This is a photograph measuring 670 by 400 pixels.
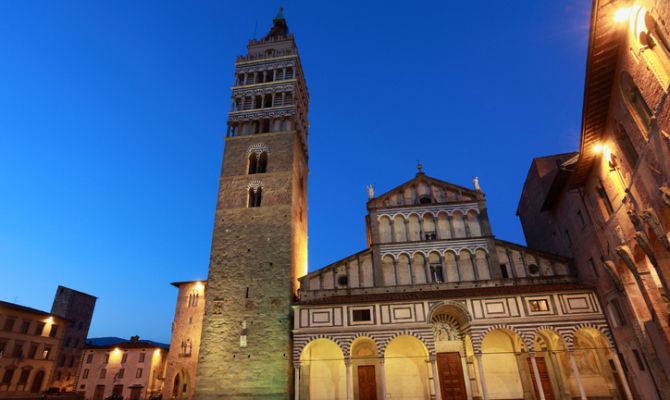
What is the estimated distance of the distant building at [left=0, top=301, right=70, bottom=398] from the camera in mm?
30922

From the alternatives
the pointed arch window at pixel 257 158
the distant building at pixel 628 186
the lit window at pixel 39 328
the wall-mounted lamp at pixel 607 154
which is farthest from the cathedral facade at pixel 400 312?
the lit window at pixel 39 328

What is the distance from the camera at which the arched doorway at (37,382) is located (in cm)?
3309

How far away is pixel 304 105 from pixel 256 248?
1716 cm

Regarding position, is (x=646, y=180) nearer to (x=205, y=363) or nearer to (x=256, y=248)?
(x=256, y=248)

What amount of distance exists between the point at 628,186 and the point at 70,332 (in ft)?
170

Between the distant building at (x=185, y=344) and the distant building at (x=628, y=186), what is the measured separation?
27763 mm

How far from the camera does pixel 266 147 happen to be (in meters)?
28.8

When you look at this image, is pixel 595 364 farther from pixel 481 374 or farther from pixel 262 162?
pixel 262 162

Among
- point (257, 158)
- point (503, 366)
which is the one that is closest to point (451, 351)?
point (503, 366)

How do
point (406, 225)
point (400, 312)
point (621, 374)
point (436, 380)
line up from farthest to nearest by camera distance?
point (406, 225) → point (400, 312) → point (436, 380) → point (621, 374)

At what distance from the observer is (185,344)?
29.2 meters

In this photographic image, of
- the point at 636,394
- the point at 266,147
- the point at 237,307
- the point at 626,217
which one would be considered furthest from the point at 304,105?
the point at 636,394

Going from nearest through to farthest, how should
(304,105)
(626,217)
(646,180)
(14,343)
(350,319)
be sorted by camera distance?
(646,180), (626,217), (350,319), (14,343), (304,105)

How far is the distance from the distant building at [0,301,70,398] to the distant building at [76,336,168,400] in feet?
10.4
